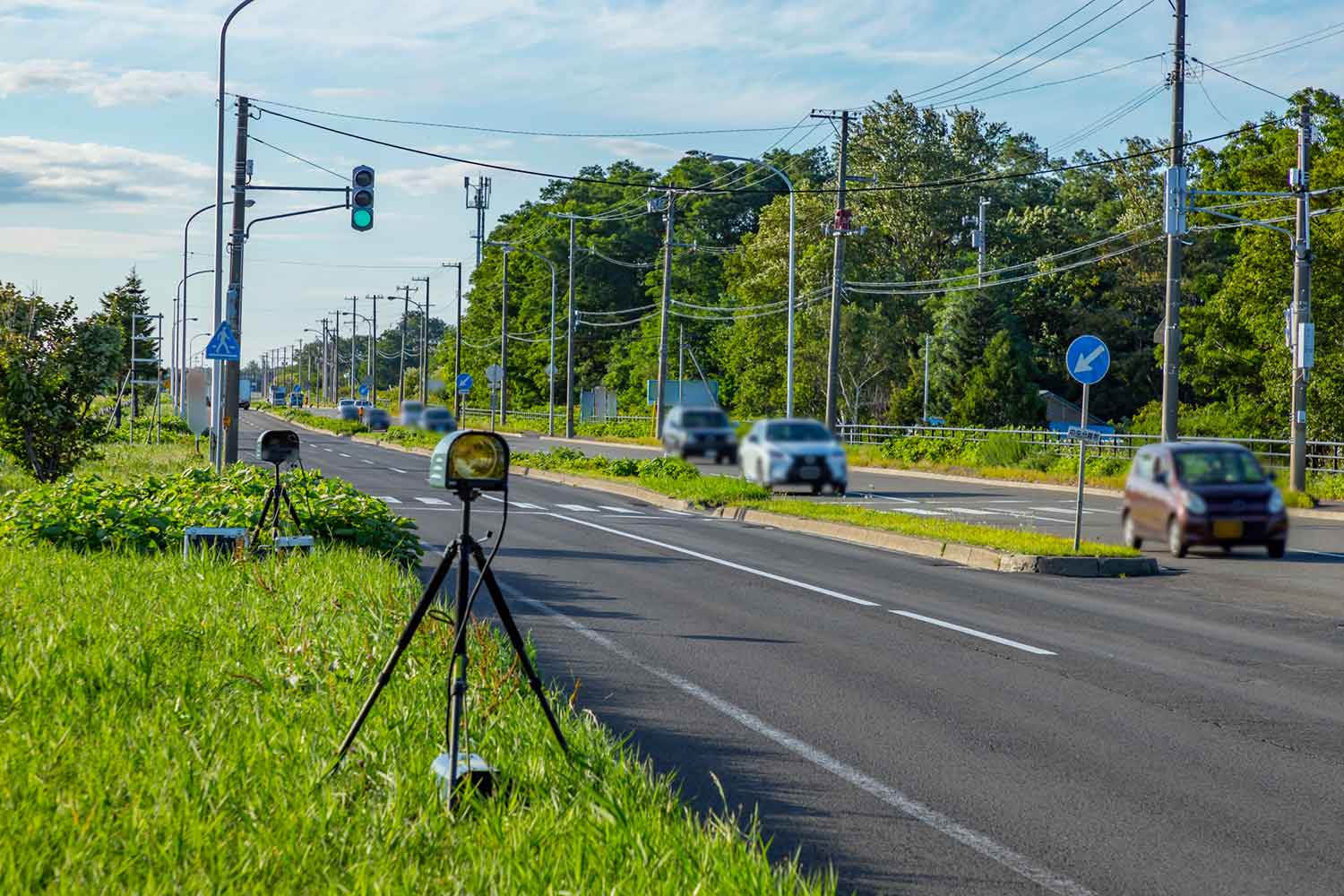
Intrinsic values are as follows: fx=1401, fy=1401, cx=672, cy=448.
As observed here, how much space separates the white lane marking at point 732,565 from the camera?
19.7 m

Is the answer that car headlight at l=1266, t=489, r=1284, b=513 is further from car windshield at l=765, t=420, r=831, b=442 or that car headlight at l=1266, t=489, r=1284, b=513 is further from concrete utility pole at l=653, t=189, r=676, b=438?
concrete utility pole at l=653, t=189, r=676, b=438

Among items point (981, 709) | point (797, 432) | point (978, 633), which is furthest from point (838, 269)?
point (978, 633)

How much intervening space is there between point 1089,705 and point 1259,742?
1713 millimetres

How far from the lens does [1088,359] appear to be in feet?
7.66

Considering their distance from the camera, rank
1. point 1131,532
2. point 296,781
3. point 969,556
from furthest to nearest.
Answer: point 969,556, point 296,781, point 1131,532

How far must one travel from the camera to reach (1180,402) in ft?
7.30

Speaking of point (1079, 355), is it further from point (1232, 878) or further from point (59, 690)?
point (59, 690)

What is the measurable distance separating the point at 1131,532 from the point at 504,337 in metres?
1.62

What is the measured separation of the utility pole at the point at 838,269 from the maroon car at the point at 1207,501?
2.19 ft

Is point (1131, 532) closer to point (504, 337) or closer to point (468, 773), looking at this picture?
point (504, 337)

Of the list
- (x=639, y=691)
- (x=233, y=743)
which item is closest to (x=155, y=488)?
(x=639, y=691)

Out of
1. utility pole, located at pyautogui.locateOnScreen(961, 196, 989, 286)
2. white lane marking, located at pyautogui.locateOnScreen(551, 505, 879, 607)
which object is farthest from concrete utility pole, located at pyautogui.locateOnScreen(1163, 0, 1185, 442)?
white lane marking, located at pyautogui.locateOnScreen(551, 505, 879, 607)

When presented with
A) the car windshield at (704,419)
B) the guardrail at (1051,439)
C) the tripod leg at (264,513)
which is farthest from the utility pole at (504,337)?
the tripod leg at (264,513)

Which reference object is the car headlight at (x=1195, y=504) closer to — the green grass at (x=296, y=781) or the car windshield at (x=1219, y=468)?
the car windshield at (x=1219, y=468)
